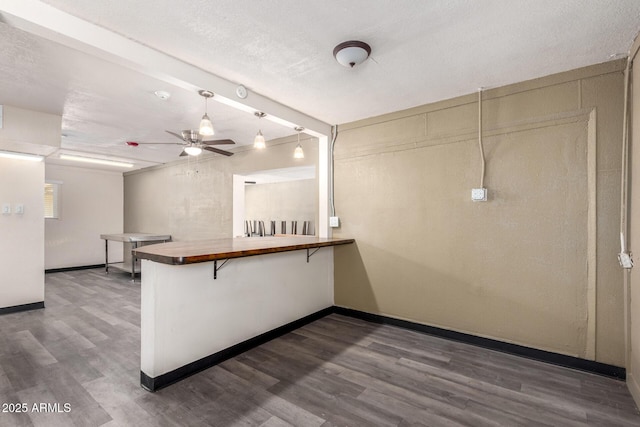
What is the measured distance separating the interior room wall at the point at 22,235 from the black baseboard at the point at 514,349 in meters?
4.42

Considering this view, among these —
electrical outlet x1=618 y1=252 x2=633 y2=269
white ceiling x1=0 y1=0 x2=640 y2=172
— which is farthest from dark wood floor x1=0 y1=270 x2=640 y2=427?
white ceiling x1=0 y1=0 x2=640 y2=172

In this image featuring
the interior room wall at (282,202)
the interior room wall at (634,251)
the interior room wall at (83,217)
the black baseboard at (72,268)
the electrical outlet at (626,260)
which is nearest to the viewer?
the interior room wall at (634,251)

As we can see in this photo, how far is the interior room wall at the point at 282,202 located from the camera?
852 cm

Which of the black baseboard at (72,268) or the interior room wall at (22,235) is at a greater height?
the interior room wall at (22,235)

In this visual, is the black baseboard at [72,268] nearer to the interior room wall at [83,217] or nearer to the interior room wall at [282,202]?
the interior room wall at [83,217]

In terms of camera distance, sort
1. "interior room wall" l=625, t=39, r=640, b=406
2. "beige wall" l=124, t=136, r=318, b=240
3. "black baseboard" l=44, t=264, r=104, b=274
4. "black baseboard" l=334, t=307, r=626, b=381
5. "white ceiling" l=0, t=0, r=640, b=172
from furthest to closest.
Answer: "black baseboard" l=44, t=264, r=104, b=274, "beige wall" l=124, t=136, r=318, b=240, "black baseboard" l=334, t=307, r=626, b=381, "interior room wall" l=625, t=39, r=640, b=406, "white ceiling" l=0, t=0, r=640, b=172

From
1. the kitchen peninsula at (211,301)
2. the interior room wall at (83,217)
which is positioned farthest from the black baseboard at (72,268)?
the kitchen peninsula at (211,301)

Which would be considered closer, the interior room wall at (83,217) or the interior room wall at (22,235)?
the interior room wall at (22,235)

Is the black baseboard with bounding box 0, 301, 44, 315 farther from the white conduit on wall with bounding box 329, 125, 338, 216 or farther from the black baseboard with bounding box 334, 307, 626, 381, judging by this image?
the black baseboard with bounding box 334, 307, 626, 381

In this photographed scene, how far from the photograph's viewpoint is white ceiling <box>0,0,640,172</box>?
1784 millimetres

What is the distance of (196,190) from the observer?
586 cm

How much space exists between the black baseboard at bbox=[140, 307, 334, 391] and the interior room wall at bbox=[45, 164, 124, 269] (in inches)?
246

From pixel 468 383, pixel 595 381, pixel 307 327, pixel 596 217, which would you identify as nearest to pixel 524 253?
pixel 596 217

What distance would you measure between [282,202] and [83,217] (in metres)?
4.82
